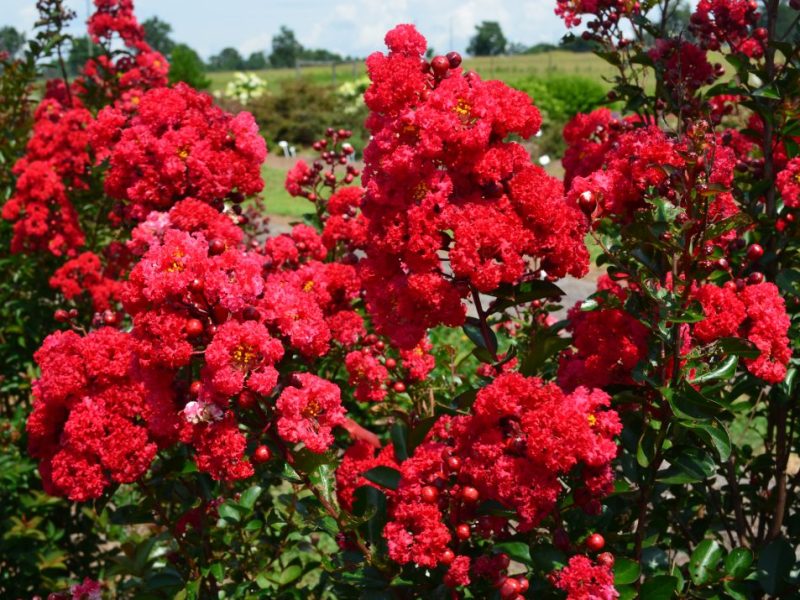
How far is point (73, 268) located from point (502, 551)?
2.77 m

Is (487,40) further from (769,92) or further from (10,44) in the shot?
(769,92)

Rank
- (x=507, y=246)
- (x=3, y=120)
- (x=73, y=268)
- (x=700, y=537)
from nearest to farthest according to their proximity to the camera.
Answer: (x=507, y=246), (x=700, y=537), (x=73, y=268), (x=3, y=120)

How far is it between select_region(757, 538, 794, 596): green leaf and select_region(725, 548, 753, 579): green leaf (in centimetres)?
3

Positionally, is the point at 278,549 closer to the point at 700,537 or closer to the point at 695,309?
the point at 700,537

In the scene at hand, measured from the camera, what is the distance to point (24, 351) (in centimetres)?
393

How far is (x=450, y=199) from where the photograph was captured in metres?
1.71

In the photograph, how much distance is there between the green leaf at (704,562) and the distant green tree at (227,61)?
90.5 meters

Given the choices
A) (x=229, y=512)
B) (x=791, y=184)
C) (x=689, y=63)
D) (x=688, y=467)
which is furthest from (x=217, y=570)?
(x=689, y=63)

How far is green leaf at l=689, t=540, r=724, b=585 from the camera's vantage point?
180 centimetres

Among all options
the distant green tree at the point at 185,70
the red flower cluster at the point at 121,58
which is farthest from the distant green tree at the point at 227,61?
the red flower cluster at the point at 121,58

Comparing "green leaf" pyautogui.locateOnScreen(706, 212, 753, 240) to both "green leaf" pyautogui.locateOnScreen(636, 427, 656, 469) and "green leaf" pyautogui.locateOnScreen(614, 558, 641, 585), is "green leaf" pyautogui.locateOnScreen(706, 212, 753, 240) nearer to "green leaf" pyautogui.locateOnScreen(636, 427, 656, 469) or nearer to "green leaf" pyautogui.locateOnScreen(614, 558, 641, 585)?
"green leaf" pyautogui.locateOnScreen(636, 427, 656, 469)

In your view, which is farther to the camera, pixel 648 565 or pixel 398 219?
pixel 648 565

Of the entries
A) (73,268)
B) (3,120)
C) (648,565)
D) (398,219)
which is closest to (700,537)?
(648,565)

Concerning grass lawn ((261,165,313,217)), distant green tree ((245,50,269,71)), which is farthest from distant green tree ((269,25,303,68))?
grass lawn ((261,165,313,217))
